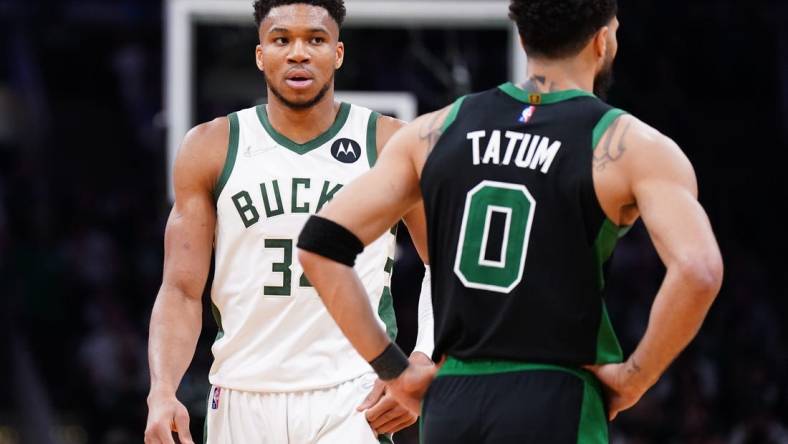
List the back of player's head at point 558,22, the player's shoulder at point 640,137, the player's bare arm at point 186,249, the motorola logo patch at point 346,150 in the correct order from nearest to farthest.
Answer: the player's shoulder at point 640,137
the back of player's head at point 558,22
the player's bare arm at point 186,249
the motorola logo patch at point 346,150

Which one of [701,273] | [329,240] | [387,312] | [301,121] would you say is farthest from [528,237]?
[301,121]

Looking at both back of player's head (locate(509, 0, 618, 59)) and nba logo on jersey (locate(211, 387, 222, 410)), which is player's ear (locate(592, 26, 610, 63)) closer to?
back of player's head (locate(509, 0, 618, 59))

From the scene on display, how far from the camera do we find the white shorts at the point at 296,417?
5012 millimetres

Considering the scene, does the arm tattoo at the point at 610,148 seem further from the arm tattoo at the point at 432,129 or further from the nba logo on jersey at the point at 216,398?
the nba logo on jersey at the point at 216,398

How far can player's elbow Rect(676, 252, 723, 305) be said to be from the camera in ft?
11.9

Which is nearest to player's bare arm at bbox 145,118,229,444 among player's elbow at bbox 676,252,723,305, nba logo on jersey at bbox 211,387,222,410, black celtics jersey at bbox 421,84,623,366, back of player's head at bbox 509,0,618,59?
nba logo on jersey at bbox 211,387,222,410

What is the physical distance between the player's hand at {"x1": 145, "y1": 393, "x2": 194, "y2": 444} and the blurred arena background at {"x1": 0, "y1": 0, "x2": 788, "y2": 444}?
4.02 meters

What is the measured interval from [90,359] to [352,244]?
343 inches

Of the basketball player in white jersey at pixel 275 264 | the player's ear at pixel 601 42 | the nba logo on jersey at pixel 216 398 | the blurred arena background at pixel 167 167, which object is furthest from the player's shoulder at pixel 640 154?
the blurred arena background at pixel 167 167

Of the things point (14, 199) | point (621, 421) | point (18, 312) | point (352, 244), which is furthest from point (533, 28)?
point (14, 199)

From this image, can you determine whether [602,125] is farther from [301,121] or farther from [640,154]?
[301,121]

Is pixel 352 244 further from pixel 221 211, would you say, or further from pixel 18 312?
pixel 18 312

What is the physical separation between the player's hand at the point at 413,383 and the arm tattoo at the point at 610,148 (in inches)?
29.2

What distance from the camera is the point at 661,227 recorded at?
365cm
